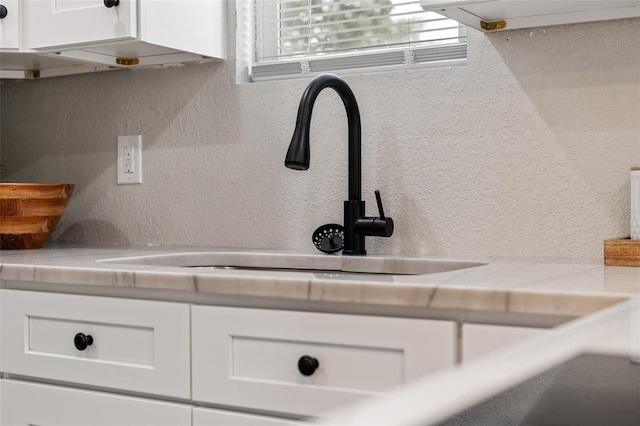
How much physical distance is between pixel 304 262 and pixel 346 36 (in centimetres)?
59

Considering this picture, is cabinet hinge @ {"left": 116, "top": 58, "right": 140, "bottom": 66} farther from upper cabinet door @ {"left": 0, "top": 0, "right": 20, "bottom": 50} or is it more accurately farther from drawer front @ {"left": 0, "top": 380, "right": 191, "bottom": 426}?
drawer front @ {"left": 0, "top": 380, "right": 191, "bottom": 426}

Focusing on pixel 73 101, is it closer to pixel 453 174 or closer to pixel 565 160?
pixel 453 174

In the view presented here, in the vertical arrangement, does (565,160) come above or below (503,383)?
above

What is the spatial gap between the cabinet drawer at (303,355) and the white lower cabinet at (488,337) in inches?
0.8

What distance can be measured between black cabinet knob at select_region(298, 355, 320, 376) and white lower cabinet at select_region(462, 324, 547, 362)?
0.23 m

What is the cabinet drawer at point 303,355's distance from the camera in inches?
47.1

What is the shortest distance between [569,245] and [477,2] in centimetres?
54

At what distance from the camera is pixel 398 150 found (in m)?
1.87

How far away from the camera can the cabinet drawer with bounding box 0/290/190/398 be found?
1.40 m

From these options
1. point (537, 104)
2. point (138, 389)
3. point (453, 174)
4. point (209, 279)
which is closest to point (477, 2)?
point (537, 104)

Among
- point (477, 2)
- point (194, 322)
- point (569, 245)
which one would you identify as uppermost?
point (477, 2)

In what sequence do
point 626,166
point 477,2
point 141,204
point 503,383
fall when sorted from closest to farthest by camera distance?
point 503,383 < point 477,2 < point 626,166 < point 141,204

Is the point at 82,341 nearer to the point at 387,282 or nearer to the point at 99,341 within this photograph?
the point at 99,341

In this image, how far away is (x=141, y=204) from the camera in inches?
88.4
